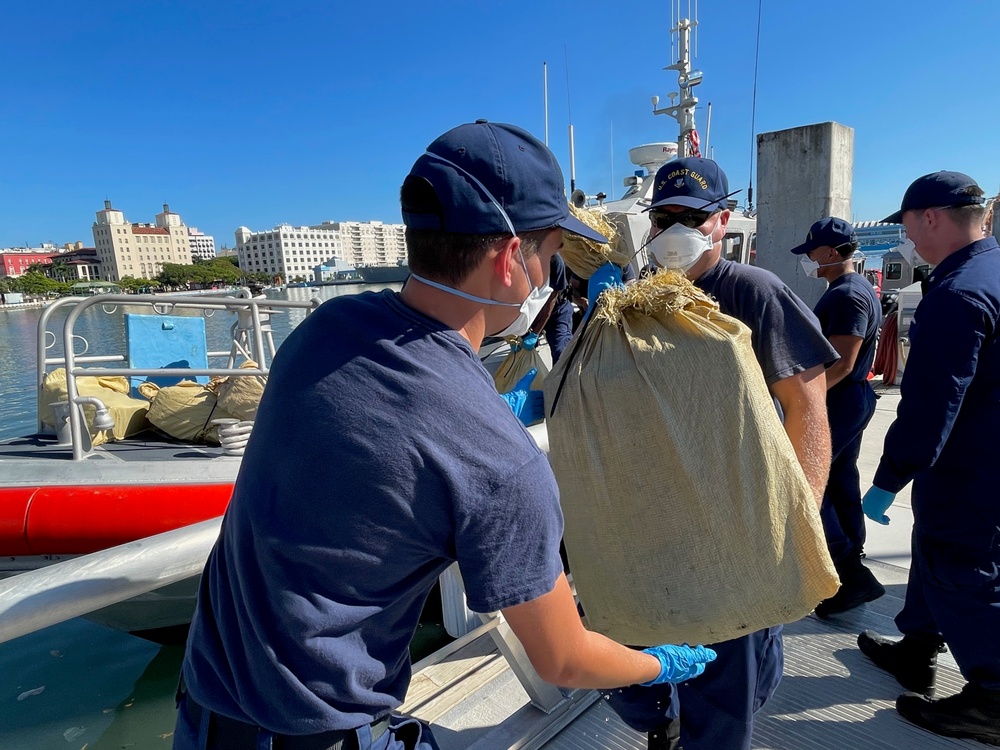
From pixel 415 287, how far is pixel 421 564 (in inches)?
17.2

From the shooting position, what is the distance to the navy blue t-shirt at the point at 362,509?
32.8 inches

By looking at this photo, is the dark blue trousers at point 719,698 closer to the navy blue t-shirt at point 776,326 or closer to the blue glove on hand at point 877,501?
the navy blue t-shirt at point 776,326

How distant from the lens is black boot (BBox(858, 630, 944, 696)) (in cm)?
206

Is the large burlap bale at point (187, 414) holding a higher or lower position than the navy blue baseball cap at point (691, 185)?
lower

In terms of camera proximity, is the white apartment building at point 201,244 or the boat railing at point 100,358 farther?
the white apartment building at point 201,244

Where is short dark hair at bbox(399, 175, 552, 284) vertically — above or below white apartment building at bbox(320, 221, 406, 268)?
below

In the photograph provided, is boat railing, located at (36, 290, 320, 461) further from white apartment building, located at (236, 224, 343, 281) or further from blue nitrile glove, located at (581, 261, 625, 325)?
white apartment building, located at (236, 224, 343, 281)

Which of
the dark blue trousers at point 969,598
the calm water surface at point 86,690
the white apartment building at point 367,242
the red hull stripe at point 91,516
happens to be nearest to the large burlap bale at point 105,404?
the red hull stripe at point 91,516

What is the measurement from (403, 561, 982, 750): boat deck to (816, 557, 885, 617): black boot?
6cm

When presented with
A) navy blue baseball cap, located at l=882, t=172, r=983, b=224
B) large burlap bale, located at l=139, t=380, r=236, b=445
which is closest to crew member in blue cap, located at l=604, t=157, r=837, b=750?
navy blue baseball cap, located at l=882, t=172, r=983, b=224

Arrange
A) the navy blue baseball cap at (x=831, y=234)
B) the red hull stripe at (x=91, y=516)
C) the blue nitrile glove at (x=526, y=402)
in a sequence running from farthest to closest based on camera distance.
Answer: the red hull stripe at (x=91, y=516)
the navy blue baseball cap at (x=831, y=234)
the blue nitrile glove at (x=526, y=402)

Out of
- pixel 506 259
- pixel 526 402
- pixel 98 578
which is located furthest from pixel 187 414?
pixel 506 259

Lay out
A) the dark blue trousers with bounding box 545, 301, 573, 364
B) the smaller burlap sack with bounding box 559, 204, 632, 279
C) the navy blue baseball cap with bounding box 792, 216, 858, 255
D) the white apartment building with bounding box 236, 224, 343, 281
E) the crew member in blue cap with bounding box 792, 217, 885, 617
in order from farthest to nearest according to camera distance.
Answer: the white apartment building with bounding box 236, 224, 343, 281 → the dark blue trousers with bounding box 545, 301, 573, 364 → the navy blue baseball cap with bounding box 792, 216, 858, 255 → the crew member in blue cap with bounding box 792, 217, 885, 617 → the smaller burlap sack with bounding box 559, 204, 632, 279

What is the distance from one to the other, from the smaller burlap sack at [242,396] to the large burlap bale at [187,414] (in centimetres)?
7
